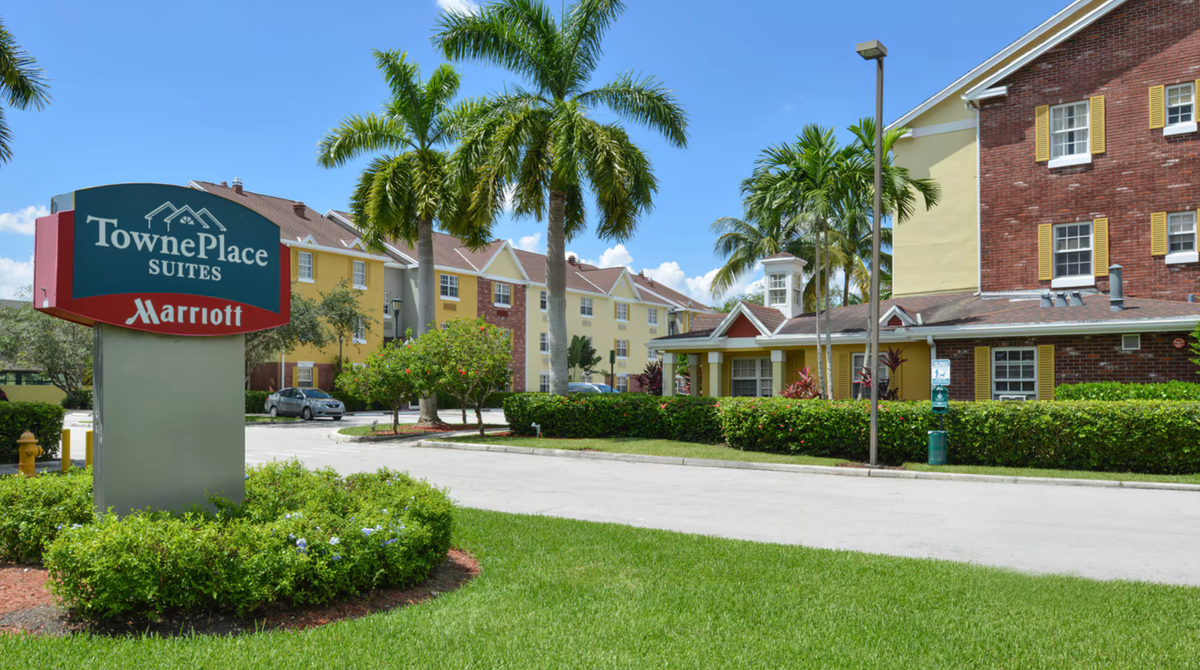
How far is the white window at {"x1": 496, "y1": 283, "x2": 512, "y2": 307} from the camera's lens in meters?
51.8

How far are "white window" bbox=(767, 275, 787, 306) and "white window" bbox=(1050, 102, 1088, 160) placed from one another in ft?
28.0

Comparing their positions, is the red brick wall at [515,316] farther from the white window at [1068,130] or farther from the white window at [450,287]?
the white window at [1068,130]

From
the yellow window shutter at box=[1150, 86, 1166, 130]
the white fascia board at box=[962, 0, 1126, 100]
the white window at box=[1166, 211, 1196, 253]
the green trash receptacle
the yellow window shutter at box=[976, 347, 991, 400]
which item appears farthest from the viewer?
the white fascia board at box=[962, 0, 1126, 100]

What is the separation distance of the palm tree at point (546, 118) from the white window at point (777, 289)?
687 centimetres

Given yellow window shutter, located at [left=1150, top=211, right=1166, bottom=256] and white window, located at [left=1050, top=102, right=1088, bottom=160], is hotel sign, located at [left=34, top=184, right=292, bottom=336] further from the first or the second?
white window, located at [left=1050, top=102, right=1088, bottom=160]

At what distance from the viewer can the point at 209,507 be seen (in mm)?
6285

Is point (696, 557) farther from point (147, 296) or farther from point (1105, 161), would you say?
point (1105, 161)

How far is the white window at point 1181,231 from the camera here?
70.3 ft

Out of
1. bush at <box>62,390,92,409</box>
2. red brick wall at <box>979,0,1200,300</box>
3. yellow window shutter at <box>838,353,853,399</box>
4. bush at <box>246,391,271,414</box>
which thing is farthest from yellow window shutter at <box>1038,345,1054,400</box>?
bush at <box>62,390,92,409</box>

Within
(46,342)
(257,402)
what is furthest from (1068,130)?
(46,342)

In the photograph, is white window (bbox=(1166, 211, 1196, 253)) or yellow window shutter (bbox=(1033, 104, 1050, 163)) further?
yellow window shutter (bbox=(1033, 104, 1050, 163))

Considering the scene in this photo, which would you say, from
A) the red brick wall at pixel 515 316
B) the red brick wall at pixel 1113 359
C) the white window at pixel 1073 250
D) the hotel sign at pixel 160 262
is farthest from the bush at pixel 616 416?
the red brick wall at pixel 515 316

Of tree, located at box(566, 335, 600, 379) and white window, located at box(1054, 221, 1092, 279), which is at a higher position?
white window, located at box(1054, 221, 1092, 279)

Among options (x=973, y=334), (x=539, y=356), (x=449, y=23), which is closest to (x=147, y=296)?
(x=449, y=23)
